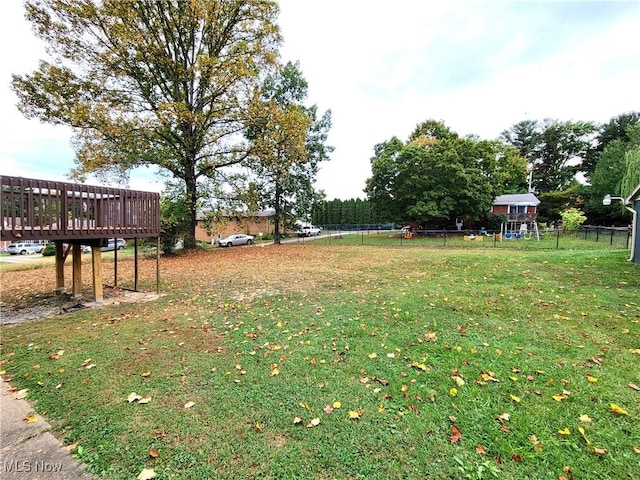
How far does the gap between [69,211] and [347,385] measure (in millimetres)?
5653

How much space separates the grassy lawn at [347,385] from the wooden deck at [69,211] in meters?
1.49

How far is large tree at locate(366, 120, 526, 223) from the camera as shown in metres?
25.1

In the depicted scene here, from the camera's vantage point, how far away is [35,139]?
39.8ft

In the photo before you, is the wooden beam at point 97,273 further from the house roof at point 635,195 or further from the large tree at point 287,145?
the house roof at point 635,195

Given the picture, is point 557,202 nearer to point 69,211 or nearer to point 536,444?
point 536,444

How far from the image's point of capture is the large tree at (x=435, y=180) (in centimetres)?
2506

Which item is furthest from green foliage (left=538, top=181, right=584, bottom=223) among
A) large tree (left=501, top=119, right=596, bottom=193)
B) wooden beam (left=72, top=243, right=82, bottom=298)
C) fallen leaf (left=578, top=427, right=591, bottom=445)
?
wooden beam (left=72, top=243, right=82, bottom=298)

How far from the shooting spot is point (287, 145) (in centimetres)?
1559

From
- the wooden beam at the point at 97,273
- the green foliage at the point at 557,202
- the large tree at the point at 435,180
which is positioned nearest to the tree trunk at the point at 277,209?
the large tree at the point at 435,180

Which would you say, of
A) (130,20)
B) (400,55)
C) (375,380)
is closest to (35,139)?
(130,20)

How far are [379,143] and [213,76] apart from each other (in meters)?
21.4

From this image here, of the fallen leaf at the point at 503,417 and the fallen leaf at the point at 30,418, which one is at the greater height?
the fallen leaf at the point at 503,417

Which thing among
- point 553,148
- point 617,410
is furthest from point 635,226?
point 553,148

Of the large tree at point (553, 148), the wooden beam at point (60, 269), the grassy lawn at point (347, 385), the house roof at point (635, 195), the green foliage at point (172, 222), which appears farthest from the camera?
the large tree at point (553, 148)
